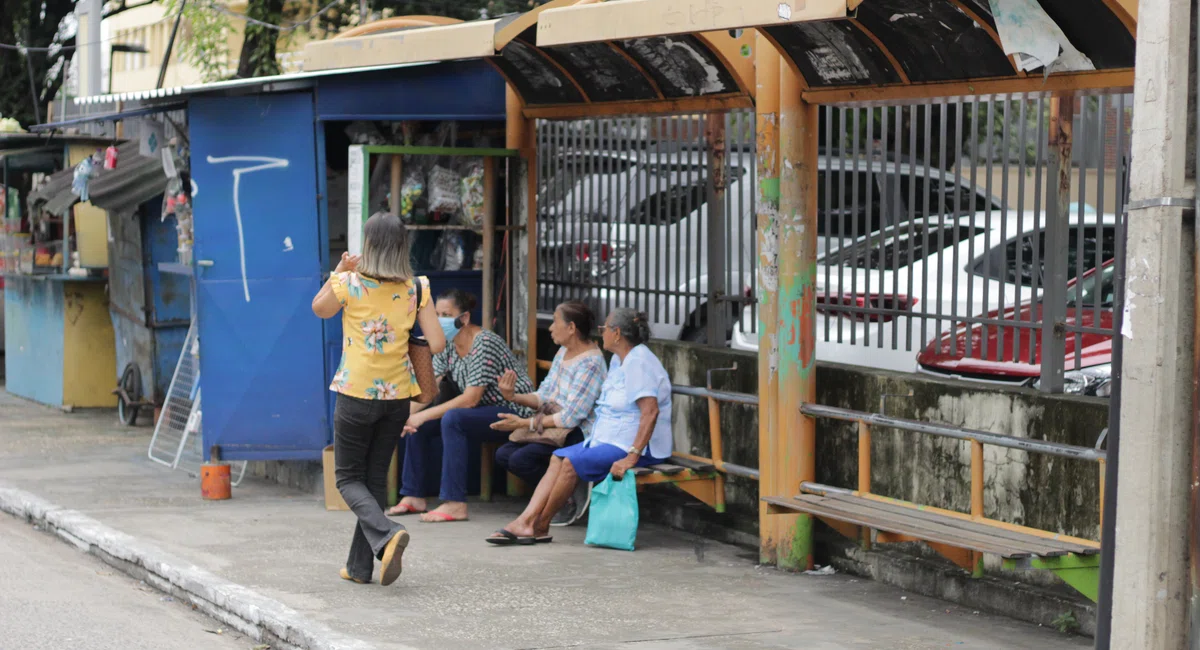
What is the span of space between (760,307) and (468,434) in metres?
2.19

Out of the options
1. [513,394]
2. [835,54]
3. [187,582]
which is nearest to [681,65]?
[835,54]

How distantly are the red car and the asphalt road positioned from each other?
135 inches

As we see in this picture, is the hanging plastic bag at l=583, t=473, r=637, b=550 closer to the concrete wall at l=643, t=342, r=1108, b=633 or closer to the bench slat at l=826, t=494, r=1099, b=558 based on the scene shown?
the concrete wall at l=643, t=342, r=1108, b=633

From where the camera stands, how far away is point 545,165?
10.4m

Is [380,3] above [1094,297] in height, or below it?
above

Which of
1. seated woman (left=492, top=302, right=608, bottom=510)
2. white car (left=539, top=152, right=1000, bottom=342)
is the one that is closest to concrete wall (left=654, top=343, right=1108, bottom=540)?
white car (left=539, top=152, right=1000, bottom=342)

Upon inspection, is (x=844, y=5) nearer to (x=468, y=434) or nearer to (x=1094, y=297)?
(x=1094, y=297)

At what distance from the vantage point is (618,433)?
27.6 ft

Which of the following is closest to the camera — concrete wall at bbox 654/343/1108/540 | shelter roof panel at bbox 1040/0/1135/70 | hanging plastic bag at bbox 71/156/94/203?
shelter roof panel at bbox 1040/0/1135/70

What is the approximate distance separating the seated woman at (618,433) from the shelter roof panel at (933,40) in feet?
7.34

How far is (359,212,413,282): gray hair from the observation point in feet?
24.1

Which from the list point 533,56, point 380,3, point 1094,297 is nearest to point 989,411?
point 1094,297

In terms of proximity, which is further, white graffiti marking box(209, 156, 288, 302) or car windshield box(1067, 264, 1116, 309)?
white graffiti marking box(209, 156, 288, 302)

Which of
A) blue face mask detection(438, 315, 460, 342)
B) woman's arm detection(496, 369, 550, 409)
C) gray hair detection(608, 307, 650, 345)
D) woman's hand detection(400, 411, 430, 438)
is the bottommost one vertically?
woman's hand detection(400, 411, 430, 438)
